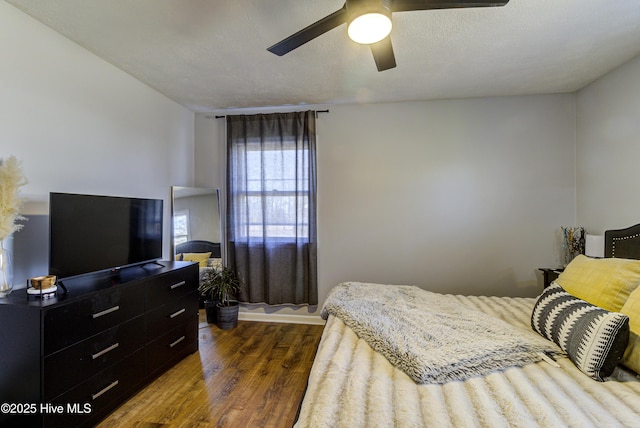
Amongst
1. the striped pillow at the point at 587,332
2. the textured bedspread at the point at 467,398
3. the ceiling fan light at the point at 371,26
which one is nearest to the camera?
the textured bedspread at the point at 467,398

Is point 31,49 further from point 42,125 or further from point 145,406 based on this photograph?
point 145,406

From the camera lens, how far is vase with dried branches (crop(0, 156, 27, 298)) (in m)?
1.55

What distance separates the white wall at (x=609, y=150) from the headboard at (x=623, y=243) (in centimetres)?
17

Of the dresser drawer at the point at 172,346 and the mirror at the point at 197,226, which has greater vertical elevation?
the mirror at the point at 197,226

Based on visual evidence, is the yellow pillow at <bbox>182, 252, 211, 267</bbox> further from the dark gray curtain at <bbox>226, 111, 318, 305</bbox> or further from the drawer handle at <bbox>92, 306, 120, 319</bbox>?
the drawer handle at <bbox>92, 306, 120, 319</bbox>

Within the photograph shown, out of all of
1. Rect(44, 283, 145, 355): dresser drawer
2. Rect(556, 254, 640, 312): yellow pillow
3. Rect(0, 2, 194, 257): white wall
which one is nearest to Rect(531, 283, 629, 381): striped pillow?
Rect(556, 254, 640, 312): yellow pillow

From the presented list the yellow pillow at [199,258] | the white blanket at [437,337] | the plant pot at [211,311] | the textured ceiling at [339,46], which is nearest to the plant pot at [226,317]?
the plant pot at [211,311]

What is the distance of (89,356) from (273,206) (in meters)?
2.19

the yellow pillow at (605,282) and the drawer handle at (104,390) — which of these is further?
the drawer handle at (104,390)

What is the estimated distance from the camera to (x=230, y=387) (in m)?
2.21

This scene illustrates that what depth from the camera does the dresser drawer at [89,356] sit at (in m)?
1.53

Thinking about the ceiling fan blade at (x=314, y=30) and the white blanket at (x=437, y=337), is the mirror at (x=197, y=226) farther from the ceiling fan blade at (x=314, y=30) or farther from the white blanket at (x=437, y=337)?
the ceiling fan blade at (x=314, y=30)

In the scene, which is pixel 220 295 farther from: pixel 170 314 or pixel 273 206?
A: pixel 273 206

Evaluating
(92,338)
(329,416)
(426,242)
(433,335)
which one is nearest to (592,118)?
(426,242)
